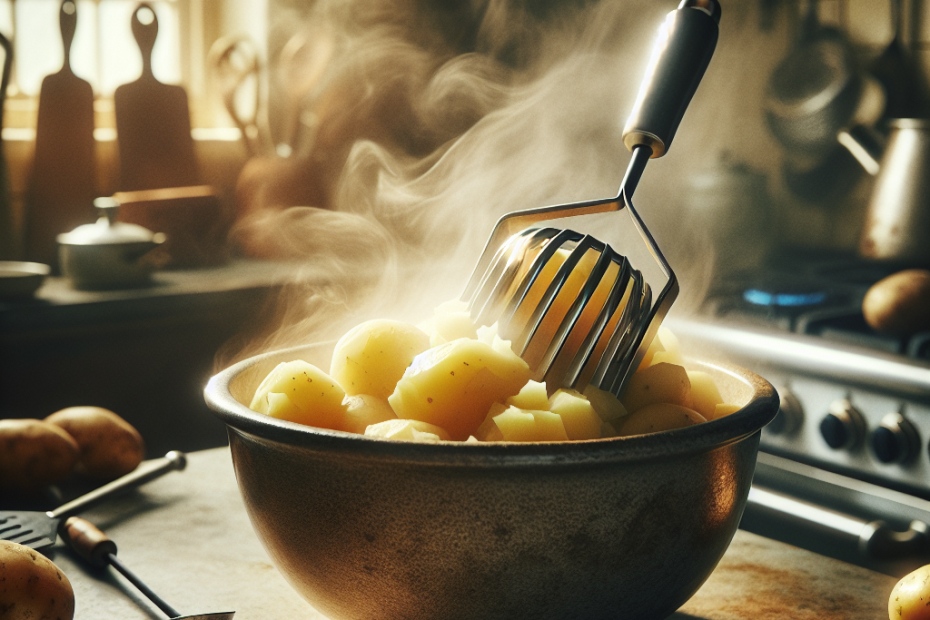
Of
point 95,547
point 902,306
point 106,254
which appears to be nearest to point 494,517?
point 95,547

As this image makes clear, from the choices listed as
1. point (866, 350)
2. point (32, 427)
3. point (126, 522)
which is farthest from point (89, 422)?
point (866, 350)

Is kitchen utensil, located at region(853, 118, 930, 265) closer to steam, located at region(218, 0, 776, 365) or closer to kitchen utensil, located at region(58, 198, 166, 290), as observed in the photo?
steam, located at region(218, 0, 776, 365)

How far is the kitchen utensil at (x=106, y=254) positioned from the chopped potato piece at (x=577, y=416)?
173cm

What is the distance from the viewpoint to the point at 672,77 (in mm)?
751

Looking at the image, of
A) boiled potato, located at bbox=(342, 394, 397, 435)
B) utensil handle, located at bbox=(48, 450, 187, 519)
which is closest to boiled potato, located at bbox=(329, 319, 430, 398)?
boiled potato, located at bbox=(342, 394, 397, 435)

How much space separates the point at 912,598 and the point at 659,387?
0.75 feet

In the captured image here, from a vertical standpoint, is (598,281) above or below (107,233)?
above

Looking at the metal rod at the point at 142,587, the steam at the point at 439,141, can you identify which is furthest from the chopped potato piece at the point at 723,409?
the steam at the point at 439,141

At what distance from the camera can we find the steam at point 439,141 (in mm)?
2361

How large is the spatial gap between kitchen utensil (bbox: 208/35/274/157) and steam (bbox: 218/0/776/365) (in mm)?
197

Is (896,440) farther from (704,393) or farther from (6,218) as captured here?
(6,218)

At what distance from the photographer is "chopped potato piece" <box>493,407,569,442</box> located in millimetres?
562

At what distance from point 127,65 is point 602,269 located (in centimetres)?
288

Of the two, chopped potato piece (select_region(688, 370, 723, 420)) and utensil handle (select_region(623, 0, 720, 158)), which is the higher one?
utensil handle (select_region(623, 0, 720, 158))
